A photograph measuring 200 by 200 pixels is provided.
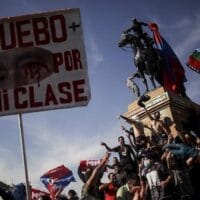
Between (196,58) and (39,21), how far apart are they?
11862mm

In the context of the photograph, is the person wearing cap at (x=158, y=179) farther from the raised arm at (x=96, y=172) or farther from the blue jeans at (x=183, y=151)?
the raised arm at (x=96, y=172)

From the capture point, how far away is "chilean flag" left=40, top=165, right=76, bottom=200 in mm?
15977

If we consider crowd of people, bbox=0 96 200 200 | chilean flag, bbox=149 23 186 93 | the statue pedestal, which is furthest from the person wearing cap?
chilean flag, bbox=149 23 186 93

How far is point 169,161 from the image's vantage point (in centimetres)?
851

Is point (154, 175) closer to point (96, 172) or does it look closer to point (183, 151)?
point (183, 151)

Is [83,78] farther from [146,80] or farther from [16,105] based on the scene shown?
[146,80]

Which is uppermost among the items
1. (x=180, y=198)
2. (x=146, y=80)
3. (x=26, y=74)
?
(x=146, y=80)

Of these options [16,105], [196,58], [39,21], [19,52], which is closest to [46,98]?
[16,105]

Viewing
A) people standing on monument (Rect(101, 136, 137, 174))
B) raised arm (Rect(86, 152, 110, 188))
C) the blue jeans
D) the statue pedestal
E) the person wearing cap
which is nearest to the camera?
raised arm (Rect(86, 152, 110, 188))

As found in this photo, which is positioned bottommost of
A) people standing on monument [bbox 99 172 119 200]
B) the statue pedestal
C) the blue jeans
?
people standing on monument [bbox 99 172 119 200]

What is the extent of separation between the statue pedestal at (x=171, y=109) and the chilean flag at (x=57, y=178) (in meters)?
3.66

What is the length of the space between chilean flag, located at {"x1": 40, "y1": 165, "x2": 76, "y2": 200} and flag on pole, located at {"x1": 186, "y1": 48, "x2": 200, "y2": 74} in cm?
630

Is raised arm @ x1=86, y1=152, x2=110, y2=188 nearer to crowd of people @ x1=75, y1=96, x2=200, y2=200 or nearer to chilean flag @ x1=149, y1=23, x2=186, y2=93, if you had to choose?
crowd of people @ x1=75, y1=96, x2=200, y2=200

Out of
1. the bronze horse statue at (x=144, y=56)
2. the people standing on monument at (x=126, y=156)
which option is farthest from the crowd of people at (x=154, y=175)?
the bronze horse statue at (x=144, y=56)
